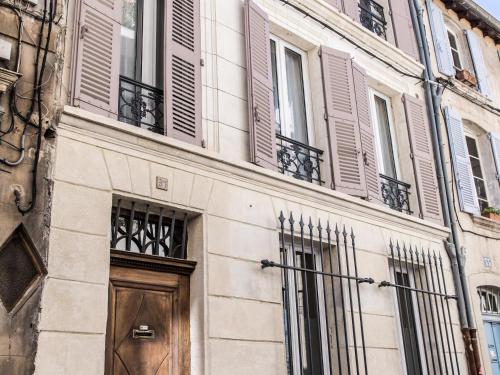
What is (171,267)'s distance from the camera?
4.80 m

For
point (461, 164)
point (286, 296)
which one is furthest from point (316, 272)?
point (461, 164)

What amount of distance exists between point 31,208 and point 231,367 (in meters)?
2.10

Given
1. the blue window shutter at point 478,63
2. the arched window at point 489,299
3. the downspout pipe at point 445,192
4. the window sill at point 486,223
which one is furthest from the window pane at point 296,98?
the blue window shutter at point 478,63

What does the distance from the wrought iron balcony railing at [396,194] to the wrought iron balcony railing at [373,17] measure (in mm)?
2502

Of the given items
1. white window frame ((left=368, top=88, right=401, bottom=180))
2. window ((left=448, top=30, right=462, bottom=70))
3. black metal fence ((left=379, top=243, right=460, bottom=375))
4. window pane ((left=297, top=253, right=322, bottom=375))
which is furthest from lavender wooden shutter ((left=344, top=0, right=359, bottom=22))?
window pane ((left=297, top=253, right=322, bottom=375))

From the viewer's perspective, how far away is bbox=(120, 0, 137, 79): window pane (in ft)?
17.6

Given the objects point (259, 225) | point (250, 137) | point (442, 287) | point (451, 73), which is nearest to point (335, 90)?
point (250, 137)

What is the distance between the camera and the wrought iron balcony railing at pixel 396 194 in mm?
7438

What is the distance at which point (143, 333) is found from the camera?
4.48 metres

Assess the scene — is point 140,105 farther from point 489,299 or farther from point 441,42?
point 441,42

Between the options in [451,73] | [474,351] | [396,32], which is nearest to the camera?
[474,351]

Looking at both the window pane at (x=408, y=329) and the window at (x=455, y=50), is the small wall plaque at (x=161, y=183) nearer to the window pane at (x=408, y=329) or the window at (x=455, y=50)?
the window pane at (x=408, y=329)

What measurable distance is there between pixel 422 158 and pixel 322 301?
3124 mm

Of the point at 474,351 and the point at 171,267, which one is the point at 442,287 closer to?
the point at 474,351
